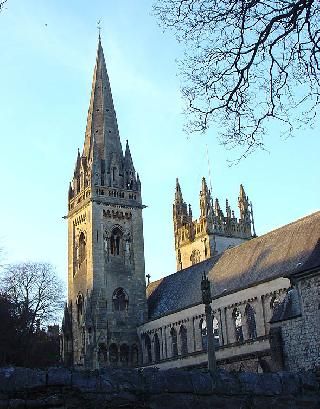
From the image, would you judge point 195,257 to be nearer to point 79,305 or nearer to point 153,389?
point 79,305

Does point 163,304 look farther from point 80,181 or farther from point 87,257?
point 80,181

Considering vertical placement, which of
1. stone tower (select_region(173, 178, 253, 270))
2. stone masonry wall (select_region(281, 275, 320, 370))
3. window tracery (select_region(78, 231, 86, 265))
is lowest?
stone masonry wall (select_region(281, 275, 320, 370))

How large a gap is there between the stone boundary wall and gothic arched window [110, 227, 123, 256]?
43927 mm

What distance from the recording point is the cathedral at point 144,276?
128 feet

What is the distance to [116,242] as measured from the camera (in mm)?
54500

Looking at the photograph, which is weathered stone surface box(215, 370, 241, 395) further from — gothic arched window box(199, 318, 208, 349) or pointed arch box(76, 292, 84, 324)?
pointed arch box(76, 292, 84, 324)

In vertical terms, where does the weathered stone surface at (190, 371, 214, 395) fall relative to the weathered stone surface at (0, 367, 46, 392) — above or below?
below

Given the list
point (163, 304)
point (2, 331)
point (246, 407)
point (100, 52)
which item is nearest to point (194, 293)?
point (163, 304)

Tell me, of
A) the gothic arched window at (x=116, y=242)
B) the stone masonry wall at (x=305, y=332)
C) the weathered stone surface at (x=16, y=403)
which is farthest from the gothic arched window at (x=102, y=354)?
the weathered stone surface at (x=16, y=403)

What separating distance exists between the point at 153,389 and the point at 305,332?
18.2m

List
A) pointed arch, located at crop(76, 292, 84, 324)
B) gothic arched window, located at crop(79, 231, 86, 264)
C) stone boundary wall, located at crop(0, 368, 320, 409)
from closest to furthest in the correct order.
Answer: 1. stone boundary wall, located at crop(0, 368, 320, 409)
2. pointed arch, located at crop(76, 292, 84, 324)
3. gothic arched window, located at crop(79, 231, 86, 264)

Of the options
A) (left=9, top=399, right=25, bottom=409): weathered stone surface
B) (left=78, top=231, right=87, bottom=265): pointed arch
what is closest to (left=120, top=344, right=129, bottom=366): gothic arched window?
(left=78, top=231, right=87, bottom=265): pointed arch

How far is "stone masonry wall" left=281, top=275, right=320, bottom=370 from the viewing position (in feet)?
81.8

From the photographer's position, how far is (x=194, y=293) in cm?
4684
